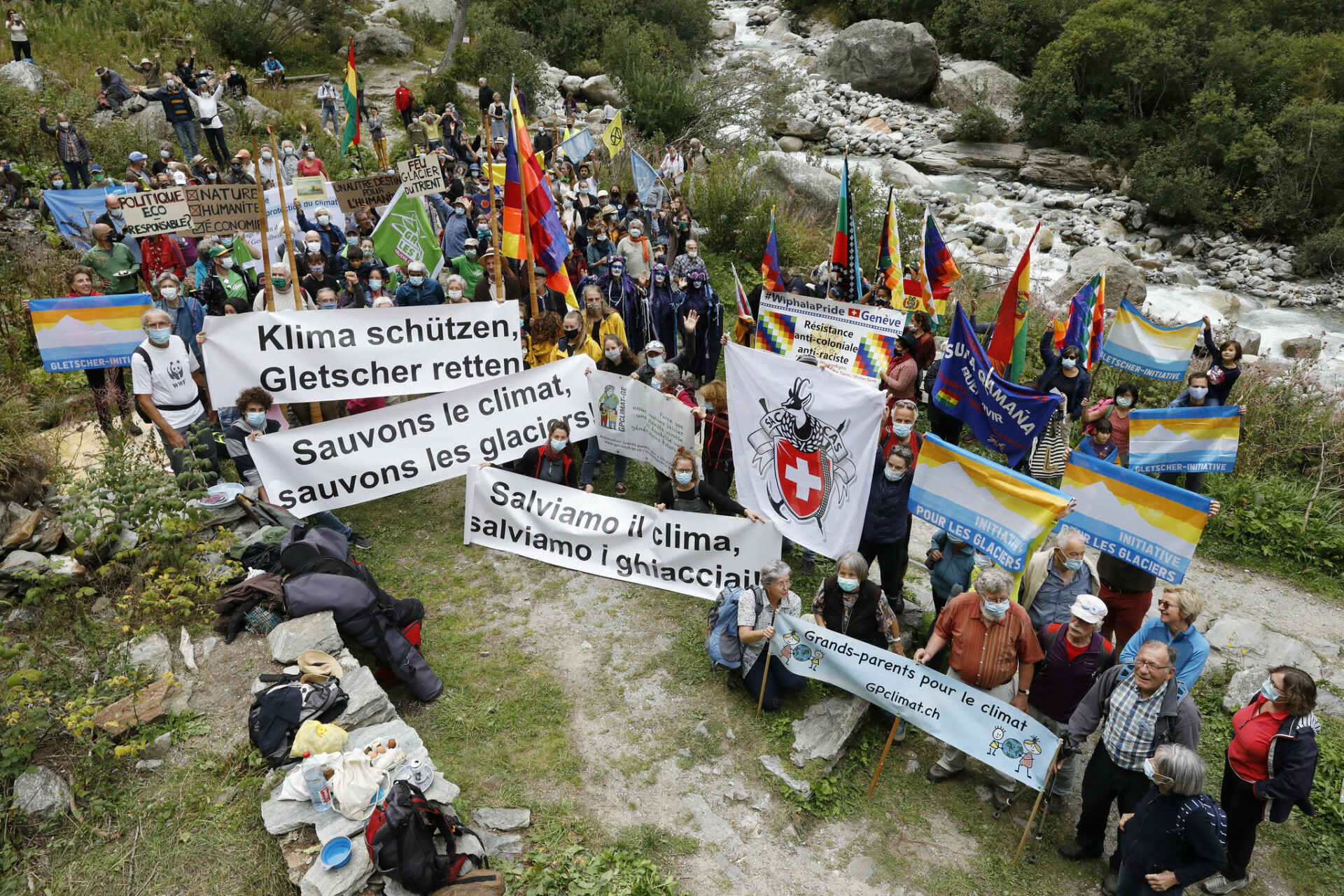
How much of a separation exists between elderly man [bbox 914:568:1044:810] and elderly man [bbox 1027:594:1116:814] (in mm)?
108

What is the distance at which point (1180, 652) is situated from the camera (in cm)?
589

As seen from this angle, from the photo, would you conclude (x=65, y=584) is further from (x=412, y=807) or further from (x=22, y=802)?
(x=412, y=807)

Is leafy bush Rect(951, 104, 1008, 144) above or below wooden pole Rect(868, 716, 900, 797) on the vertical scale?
above

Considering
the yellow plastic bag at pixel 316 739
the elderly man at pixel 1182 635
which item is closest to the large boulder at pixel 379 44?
the yellow plastic bag at pixel 316 739

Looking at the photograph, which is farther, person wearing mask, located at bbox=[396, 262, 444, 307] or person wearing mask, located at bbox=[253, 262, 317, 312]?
person wearing mask, located at bbox=[396, 262, 444, 307]

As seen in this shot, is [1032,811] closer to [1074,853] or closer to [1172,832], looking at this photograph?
[1074,853]

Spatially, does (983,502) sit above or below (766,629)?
above

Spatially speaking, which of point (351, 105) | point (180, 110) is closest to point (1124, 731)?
point (351, 105)

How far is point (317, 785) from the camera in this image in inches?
202

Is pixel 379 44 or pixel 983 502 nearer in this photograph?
pixel 983 502

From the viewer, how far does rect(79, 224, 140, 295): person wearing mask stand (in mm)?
10969

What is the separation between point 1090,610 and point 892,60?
36.5m

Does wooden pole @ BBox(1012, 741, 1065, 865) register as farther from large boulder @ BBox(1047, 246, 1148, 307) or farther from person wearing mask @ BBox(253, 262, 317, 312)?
large boulder @ BBox(1047, 246, 1148, 307)

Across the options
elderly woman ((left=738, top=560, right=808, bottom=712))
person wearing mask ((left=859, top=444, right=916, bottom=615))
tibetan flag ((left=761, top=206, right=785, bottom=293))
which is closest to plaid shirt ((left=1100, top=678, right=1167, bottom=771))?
person wearing mask ((left=859, top=444, right=916, bottom=615))
